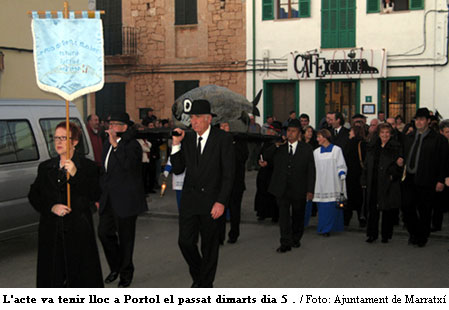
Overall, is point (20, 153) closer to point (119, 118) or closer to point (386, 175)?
point (119, 118)

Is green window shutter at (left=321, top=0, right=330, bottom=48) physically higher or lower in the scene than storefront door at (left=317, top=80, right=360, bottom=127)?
higher

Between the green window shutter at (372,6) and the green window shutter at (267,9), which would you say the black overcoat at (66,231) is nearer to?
the green window shutter at (372,6)

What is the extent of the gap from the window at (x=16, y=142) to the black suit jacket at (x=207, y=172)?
2.91 metres

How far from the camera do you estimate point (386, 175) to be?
29.9ft

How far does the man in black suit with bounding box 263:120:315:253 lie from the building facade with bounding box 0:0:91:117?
904 cm

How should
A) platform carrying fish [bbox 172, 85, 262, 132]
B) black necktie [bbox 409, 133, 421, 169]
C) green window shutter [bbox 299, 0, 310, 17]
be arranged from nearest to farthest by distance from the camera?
1. black necktie [bbox 409, 133, 421, 169]
2. platform carrying fish [bbox 172, 85, 262, 132]
3. green window shutter [bbox 299, 0, 310, 17]

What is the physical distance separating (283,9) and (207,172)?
668 inches

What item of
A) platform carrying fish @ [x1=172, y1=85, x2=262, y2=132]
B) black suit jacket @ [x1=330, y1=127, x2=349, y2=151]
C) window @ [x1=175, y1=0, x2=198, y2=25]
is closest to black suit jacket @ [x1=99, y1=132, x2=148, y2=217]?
black suit jacket @ [x1=330, y1=127, x2=349, y2=151]

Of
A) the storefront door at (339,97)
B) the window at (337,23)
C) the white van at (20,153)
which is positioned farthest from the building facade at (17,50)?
the storefront door at (339,97)

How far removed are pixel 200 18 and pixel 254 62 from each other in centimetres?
268

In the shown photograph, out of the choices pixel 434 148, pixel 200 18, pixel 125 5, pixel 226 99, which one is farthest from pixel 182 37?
pixel 434 148

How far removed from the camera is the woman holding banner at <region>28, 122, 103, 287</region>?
17.1 ft

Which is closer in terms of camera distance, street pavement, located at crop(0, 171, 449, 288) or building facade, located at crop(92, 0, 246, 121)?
street pavement, located at crop(0, 171, 449, 288)

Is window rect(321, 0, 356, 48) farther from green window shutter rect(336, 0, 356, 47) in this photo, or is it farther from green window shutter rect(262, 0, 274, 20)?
green window shutter rect(262, 0, 274, 20)
